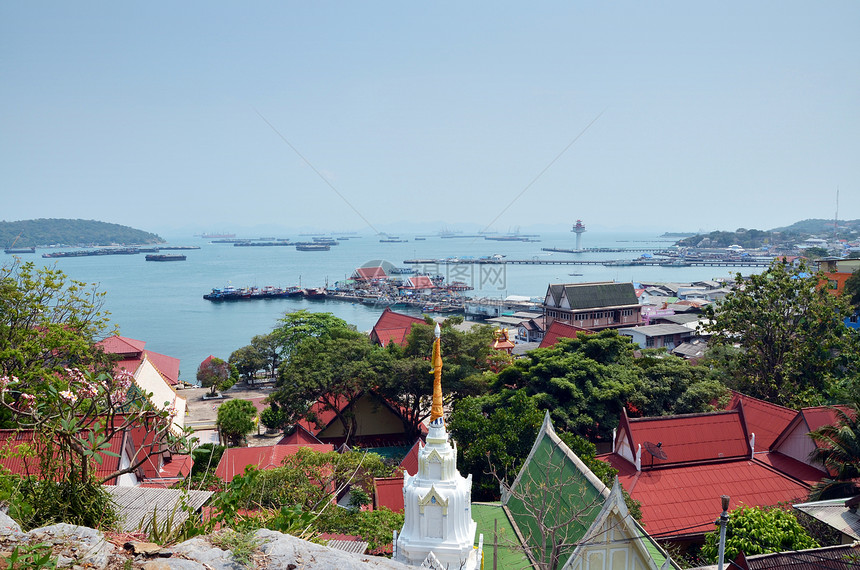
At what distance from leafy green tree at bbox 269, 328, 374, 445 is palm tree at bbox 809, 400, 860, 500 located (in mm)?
15171

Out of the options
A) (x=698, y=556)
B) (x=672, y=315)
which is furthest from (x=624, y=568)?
(x=672, y=315)

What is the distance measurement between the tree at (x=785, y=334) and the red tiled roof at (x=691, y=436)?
610 cm

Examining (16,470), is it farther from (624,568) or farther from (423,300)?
(423,300)

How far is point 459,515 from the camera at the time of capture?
9.40 metres

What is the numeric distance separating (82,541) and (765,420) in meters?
19.7

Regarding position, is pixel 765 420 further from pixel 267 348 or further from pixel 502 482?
pixel 267 348

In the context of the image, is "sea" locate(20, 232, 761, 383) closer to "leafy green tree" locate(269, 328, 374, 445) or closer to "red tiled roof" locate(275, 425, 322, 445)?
"leafy green tree" locate(269, 328, 374, 445)

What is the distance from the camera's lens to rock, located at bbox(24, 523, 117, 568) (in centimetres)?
369

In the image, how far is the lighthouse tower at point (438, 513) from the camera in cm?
924

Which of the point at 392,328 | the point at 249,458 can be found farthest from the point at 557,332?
the point at 249,458

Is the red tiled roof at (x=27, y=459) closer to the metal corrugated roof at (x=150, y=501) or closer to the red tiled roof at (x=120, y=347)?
the metal corrugated roof at (x=150, y=501)

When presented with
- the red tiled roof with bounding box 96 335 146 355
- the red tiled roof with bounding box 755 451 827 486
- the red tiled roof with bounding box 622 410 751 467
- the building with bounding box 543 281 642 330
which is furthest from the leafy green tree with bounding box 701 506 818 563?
the building with bounding box 543 281 642 330

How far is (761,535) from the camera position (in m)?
11.5

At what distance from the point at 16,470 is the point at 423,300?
2868 inches
